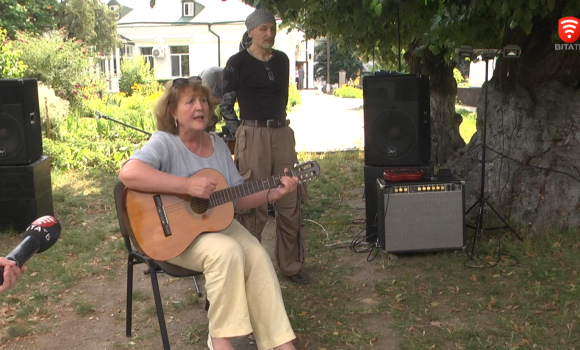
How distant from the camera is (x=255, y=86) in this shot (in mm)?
4535

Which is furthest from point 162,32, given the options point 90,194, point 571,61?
point 571,61

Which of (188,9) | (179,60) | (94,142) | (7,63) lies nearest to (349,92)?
(179,60)

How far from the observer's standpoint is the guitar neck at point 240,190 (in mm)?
3432

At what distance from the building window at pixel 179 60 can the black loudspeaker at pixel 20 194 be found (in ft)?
113

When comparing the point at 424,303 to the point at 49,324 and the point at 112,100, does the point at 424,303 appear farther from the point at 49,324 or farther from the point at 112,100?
the point at 112,100

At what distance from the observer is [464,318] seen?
159 inches

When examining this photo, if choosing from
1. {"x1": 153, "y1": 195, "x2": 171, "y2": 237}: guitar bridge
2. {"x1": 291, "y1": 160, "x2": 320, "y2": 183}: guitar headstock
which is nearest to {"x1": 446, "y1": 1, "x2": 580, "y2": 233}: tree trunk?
{"x1": 291, "y1": 160, "x2": 320, "y2": 183}: guitar headstock

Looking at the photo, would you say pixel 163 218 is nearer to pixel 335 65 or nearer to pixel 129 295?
pixel 129 295

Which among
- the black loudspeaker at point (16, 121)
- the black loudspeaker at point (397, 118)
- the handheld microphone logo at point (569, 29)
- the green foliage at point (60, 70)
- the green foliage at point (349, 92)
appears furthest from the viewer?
the green foliage at point (349, 92)

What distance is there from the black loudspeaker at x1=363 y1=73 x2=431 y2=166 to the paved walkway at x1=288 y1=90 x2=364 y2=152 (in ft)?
20.8

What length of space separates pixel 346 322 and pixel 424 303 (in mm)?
602

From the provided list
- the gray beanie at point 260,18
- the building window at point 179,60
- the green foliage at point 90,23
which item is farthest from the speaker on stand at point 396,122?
the building window at point 179,60

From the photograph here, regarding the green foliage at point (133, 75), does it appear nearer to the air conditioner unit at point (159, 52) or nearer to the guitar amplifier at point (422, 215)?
the air conditioner unit at point (159, 52)

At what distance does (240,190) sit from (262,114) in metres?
1.17
